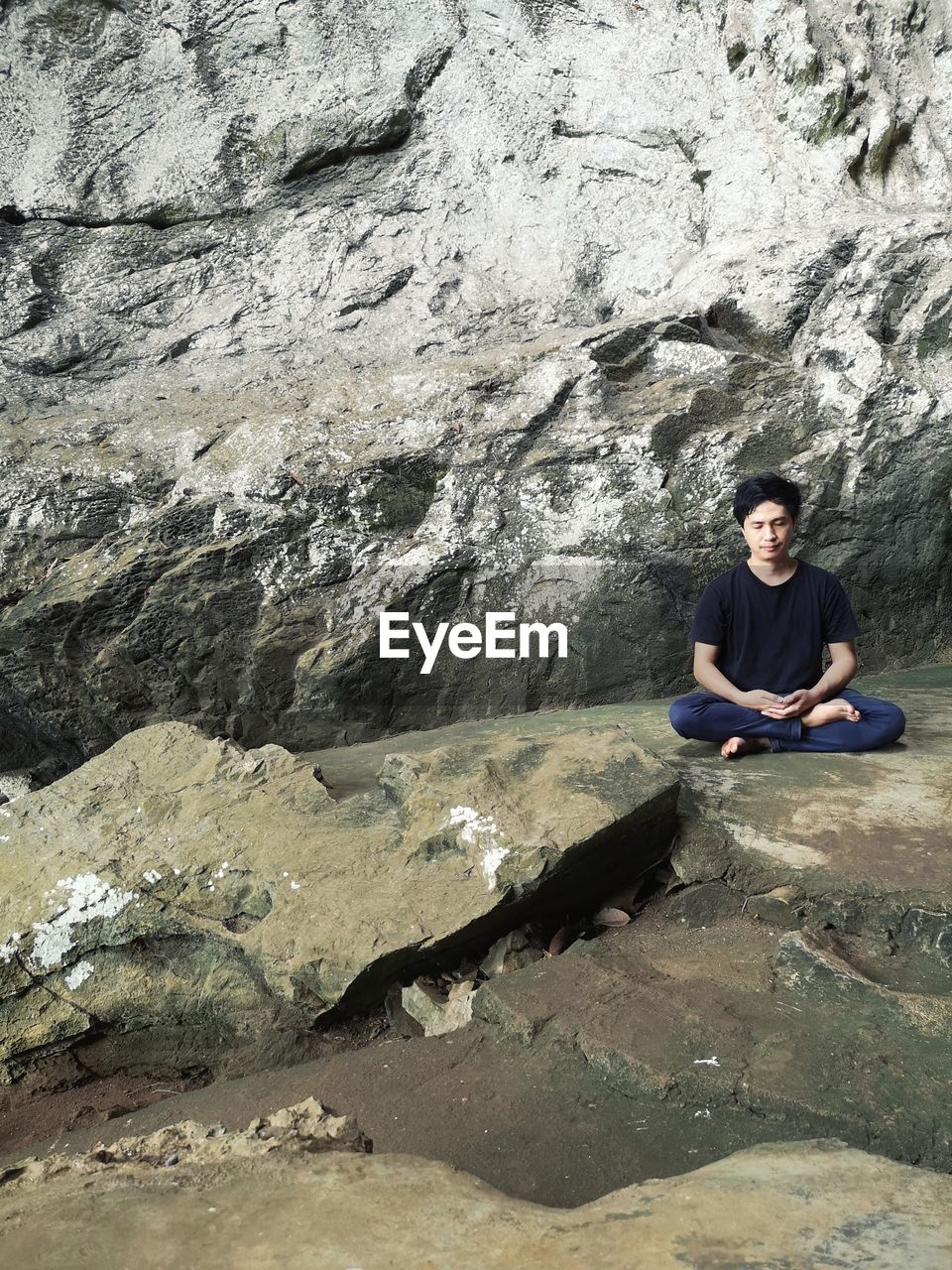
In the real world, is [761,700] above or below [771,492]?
below

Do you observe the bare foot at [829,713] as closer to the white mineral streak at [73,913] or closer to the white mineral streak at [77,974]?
the white mineral streak at [73,913]

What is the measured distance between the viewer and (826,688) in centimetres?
312

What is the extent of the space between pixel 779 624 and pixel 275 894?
1.94m

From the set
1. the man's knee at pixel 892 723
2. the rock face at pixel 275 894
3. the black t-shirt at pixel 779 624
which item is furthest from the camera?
the black t-shirt at pixel 779 624

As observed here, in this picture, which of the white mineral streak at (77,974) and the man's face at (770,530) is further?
the man's face at (770,530)

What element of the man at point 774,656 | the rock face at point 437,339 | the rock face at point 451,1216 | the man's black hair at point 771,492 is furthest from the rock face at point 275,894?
the rock face at point 437,339

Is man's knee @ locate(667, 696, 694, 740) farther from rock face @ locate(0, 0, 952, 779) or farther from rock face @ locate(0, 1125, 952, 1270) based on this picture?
rock face @ locate(0, 1125, 952, 1270)

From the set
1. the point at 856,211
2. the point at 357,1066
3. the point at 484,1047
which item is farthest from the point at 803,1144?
the point at 856,211

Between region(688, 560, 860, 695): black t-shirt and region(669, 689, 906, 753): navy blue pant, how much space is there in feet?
0.53

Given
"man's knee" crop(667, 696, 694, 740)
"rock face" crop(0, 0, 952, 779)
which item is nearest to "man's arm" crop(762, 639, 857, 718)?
"man's knee" crop(667, 696, 694, 740)

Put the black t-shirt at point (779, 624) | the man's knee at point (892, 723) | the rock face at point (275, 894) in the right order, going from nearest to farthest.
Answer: the rock face at point (275, 894), the man's knee at point (892, 723), the black t-shirt at point (779, 624)

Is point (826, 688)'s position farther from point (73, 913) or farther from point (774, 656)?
point (73, 913)

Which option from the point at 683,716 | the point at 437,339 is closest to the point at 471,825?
the point at 683,716

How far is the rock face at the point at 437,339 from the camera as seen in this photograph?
4.04 meters
